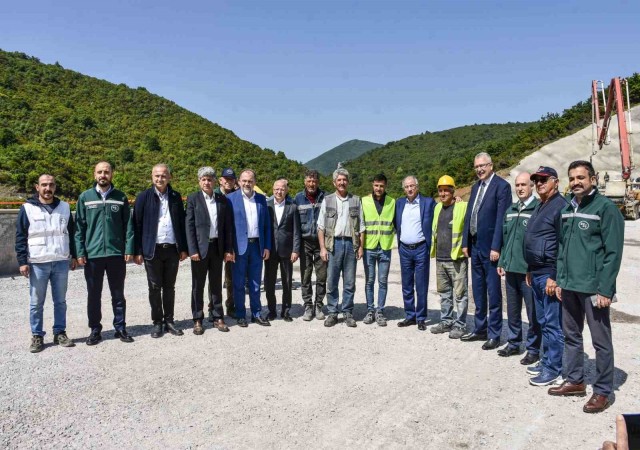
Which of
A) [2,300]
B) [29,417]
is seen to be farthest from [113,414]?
[2,300]

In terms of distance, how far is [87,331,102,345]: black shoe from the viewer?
17.6 feet

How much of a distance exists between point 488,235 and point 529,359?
1363mm

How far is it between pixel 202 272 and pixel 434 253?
2.96 metres

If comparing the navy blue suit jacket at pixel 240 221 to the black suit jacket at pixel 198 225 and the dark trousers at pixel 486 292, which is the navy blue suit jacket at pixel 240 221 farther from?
the dark trousers at pixel 486 292

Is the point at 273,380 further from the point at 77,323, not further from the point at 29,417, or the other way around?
the point at 77,323

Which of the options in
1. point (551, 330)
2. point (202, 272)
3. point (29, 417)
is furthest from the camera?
point (202, 272)

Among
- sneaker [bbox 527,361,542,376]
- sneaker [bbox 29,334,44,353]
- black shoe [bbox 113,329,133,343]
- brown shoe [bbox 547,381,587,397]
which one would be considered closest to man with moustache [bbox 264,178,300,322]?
black shoe [bbox 113,329,133,343]

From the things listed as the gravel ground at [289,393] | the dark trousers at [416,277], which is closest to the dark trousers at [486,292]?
the gravel ground at [289,393]

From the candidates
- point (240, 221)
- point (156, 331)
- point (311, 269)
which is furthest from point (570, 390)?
point (156, 331)

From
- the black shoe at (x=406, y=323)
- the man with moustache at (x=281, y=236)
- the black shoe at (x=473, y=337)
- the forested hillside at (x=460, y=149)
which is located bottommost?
the black shoe at (x=473, y=337)

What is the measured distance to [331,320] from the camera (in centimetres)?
620

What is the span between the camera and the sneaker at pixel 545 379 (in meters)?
4.22

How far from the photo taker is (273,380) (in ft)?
14.4

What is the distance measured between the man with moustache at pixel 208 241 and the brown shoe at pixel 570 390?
3733 millimetres
